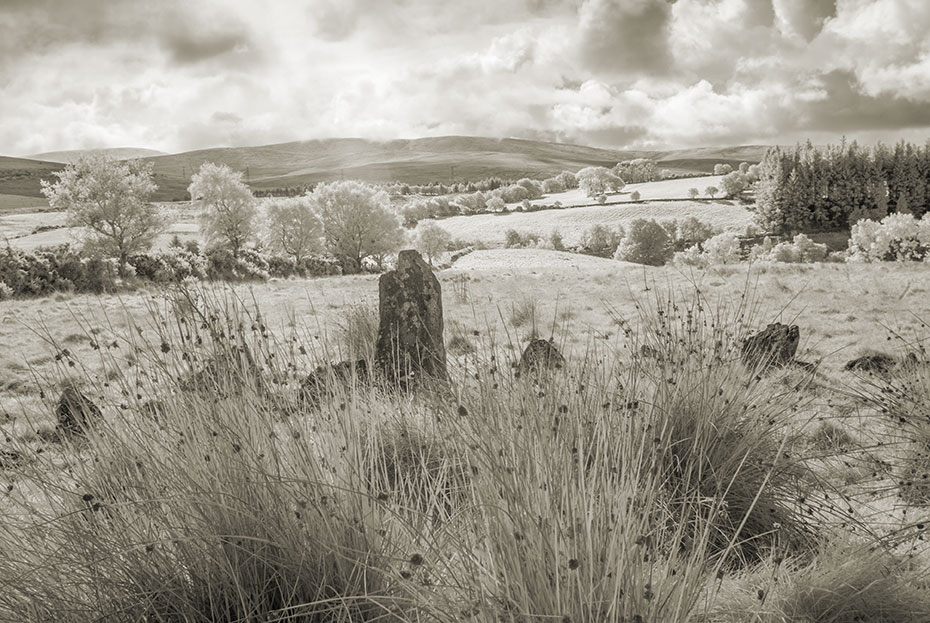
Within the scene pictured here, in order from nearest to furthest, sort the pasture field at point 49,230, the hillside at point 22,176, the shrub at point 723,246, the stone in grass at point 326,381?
the stone in grass at point 326,381 → the pasture field at point 49,230 → the shrub at point 723,246 → the hillside at point 22,176

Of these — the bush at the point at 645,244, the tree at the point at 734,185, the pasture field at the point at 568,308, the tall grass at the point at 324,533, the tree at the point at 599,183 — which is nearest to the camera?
the tall grass at the point at 324,533

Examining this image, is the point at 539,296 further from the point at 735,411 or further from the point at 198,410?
the point at 198,410

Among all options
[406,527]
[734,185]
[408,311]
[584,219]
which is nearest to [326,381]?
[406,527]

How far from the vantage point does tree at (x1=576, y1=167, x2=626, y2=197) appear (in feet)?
403

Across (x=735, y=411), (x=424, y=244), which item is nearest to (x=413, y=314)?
(x=735, y=411)

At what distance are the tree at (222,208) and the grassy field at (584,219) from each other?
35207 millimetres

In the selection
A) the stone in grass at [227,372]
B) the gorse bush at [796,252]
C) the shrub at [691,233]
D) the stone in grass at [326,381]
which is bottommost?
the gorse bush at [796,252]

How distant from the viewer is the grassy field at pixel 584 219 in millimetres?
85500

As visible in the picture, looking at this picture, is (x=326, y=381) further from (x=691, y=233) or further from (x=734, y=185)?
(x=734, y=185)

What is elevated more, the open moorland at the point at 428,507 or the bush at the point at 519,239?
the open moorland at the point at 428,507

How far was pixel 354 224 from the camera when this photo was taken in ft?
176

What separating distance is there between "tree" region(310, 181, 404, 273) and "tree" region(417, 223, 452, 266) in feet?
30.0

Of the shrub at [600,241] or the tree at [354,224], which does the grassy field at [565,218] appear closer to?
the shrub at [600,241]

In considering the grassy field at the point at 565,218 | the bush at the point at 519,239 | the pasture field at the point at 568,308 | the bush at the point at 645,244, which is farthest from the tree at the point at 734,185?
the pasture field at the point at 568,308
